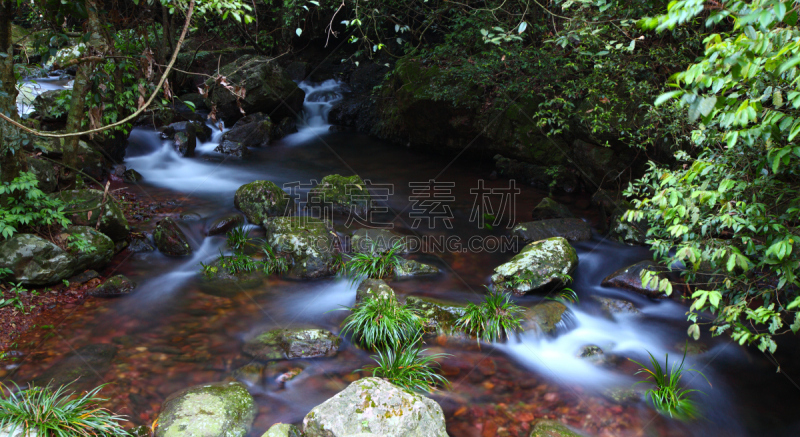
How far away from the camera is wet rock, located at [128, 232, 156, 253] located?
6.78m

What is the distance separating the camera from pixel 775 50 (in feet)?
7.53

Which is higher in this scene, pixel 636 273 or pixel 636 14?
pixel 636 14

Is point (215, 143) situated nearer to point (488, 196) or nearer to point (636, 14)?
point (488, 196)

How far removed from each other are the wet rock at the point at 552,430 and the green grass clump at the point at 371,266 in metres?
3.08

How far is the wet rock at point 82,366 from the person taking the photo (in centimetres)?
407

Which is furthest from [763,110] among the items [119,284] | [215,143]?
[215,143]

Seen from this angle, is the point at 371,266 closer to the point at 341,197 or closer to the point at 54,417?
the point at 341,197

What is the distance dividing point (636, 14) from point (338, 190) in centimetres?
561

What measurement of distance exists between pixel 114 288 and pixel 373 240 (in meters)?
3.60

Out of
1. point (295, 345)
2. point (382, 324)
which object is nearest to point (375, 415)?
point (382, 324)

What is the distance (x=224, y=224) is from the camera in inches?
297

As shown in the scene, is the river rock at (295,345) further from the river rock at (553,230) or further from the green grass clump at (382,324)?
the river rock at (553,230)

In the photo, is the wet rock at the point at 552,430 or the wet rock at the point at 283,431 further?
the wet rock at the point at 552,430

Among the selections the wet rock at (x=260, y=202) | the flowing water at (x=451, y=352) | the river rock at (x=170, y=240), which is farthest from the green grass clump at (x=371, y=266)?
the river rock at (x=170, y=240)
